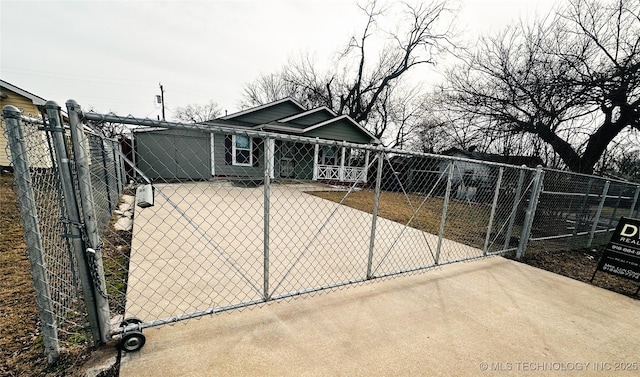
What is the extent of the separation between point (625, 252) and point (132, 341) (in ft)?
19.0

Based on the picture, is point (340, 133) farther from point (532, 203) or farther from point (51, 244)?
point (51, 244)

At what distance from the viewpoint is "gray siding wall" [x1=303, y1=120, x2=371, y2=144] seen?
45.6 ft

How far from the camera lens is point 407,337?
212cm

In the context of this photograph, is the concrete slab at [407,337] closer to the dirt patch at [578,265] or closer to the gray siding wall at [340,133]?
the dirt patch at [578,265]

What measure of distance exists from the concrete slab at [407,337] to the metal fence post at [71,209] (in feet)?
1.28

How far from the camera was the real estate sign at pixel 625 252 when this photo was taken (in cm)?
346

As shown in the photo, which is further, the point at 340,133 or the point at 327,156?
the point at 327,156

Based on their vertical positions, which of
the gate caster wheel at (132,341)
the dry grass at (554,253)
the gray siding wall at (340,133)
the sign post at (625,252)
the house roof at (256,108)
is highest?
the house roof at (256,108)

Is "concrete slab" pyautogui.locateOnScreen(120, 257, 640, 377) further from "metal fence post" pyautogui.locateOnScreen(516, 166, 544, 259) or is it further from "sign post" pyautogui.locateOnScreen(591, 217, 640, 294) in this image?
"metal fence post" pyautogui.locateOnScreen(516, 166, 544, 259)

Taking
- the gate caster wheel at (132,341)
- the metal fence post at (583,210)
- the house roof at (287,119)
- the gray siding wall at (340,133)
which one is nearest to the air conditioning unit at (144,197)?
the gate caster wheel at (132,341)

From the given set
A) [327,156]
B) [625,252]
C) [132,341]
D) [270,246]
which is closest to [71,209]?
[132,341]

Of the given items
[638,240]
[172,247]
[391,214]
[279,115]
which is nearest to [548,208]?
[638,240]

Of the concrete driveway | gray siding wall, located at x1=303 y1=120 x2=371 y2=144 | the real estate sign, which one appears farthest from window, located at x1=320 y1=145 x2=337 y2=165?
the real estate sign

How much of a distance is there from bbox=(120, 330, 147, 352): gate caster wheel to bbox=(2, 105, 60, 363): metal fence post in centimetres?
35
